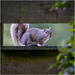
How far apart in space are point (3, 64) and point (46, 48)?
0.91 feet

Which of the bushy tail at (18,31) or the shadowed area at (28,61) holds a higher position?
the bushy tail at (18,31)

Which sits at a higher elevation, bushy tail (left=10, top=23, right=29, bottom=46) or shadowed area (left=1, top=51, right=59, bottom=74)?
bushy tail (left=10, top=23, right=29, bottom=46)

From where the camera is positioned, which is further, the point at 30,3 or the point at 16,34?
the point at 16,34

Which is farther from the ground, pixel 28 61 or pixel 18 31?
pixel 18 31

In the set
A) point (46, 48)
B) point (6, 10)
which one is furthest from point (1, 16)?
point (46, 48)

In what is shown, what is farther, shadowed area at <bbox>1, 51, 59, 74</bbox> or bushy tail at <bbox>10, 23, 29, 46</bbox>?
bushy tail at <bbox>10, 23, 29, 46</bbox>

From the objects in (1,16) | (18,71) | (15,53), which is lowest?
(18,71)

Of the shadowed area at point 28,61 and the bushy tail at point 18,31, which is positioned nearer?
the shadowed area at point 28,61

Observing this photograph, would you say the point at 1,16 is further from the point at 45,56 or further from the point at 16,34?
the point at 16,34

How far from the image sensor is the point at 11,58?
1.29 metres

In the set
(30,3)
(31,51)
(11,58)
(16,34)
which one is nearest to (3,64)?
(11,58)

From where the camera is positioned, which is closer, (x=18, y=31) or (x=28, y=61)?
(x=28, y=61)

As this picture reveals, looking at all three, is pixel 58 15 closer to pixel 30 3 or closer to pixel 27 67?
pixel 30 3

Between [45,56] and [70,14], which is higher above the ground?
[70,14]
